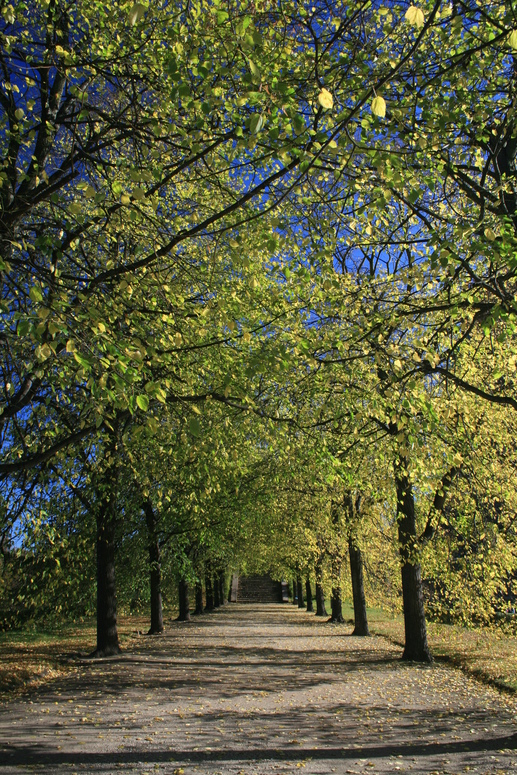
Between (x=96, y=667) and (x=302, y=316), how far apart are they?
10.4 m

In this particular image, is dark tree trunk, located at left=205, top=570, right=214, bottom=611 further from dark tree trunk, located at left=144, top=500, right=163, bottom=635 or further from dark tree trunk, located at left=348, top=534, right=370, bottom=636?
dark tree trunk, located at left=348, top=534, right=370, bottom=636

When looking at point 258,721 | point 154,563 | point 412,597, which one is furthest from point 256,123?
point 154,563

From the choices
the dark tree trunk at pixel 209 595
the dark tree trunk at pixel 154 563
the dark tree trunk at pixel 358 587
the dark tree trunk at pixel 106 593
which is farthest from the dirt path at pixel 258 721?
the dark tree trunk at pixel 209 595

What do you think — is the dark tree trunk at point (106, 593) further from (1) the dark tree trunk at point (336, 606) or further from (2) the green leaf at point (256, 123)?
(1) the dark tree trunk at point (336, 606)

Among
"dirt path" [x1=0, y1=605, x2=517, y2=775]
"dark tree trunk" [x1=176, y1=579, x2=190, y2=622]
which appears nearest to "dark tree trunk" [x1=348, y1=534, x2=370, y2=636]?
"dirt path" [x1=0, y1=605, x2=517, y2=775]

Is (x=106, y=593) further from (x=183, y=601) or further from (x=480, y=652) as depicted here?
(x=183, y=601)

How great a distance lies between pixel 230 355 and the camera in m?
8.35

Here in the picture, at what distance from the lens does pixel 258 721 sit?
8.15 meters

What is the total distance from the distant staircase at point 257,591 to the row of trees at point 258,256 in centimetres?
5206

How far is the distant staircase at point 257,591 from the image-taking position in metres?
63.7

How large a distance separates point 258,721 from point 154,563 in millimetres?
12120

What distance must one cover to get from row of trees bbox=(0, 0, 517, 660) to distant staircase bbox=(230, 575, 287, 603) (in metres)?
52.1

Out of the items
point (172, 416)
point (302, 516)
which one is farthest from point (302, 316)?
point (302, 516)

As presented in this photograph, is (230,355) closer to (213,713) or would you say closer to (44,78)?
(44,78)
